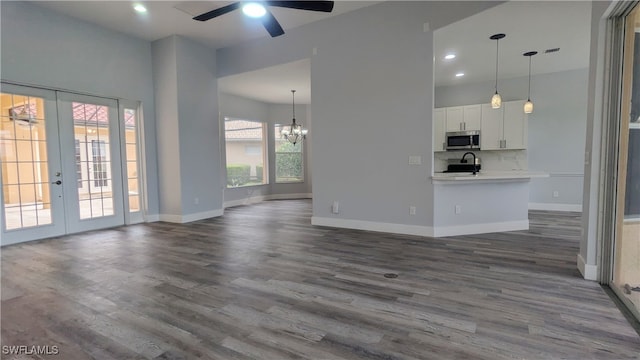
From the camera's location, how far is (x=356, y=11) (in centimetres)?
480

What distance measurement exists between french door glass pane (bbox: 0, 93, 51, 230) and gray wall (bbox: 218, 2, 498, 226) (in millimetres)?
4026

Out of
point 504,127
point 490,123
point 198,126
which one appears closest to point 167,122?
point 198,126

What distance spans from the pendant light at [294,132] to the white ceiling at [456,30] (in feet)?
6.22

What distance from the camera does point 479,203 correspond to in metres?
4.63

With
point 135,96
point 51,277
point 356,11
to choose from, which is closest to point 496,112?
point 356,11

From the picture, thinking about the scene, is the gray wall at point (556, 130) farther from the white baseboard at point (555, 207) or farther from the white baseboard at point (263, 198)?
the white baseboard at point (263, 198)

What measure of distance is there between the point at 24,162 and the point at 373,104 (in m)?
5.35

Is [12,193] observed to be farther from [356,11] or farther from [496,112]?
[496,112]

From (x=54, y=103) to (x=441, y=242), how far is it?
6264 millimetres

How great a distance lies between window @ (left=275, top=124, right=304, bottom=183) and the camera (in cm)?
975

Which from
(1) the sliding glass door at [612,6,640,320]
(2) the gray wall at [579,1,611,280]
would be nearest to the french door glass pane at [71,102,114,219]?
(2) the gray wall at [579,1,611,280]

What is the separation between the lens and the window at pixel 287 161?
9.75 meters

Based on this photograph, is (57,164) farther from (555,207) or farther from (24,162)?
(555,207)

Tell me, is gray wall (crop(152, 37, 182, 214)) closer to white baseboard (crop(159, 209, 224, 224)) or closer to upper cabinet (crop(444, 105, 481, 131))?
white baseboard (crop(159, 209, 224, 224))
